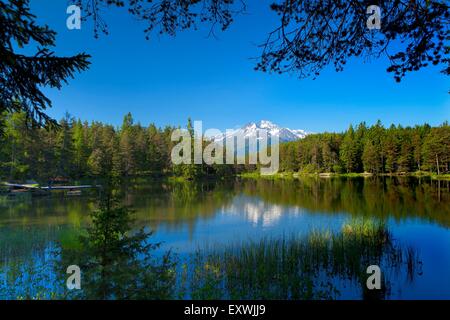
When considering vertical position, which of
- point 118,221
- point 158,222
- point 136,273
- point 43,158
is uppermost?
point 43,158

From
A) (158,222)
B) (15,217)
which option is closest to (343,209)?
(158,222)

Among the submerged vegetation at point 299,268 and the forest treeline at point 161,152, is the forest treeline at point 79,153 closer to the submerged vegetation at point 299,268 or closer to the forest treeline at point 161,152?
the forest treeline at point 161,152

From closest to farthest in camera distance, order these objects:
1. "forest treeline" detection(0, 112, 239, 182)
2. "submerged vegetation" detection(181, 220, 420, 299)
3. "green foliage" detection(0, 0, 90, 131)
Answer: "green foliage" detection(0, 0, 90, 131) → "submerged vegetation" detection(181, 220, 420, 299) → "forest treeline" detection(0, 112, 239, 182)

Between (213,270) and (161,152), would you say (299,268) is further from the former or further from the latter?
(161,152)

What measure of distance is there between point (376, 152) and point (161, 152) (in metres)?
59.2

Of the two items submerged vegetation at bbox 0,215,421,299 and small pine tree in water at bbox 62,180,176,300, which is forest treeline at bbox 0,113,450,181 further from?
small pine tree in water at bbox 62,180,176,300

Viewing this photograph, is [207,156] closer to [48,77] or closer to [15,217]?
[15,217]

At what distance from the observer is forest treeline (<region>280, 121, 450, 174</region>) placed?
67.9 m

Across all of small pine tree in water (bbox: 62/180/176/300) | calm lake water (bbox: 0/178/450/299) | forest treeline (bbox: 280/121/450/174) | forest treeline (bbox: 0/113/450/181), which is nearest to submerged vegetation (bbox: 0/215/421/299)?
small pine tree in water (bbox: 62/180/176/300)

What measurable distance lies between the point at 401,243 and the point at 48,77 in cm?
1549

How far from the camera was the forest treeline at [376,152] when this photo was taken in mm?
67938

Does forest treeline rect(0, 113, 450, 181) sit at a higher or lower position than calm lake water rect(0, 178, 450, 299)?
higher

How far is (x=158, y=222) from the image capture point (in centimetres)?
1988

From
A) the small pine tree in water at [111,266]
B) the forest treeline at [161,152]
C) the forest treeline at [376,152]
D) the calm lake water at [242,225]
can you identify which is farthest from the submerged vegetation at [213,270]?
the forest treeline at [376,152]
